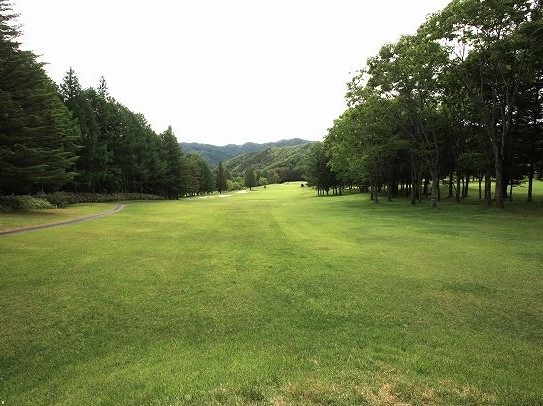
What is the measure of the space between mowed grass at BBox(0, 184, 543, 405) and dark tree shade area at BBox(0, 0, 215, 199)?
57.8 feet

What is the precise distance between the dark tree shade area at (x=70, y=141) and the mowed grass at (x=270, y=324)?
17.6m

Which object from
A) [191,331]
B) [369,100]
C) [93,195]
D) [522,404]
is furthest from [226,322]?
[93,195]

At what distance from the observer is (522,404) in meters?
4.80

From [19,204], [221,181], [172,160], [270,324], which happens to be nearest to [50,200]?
[19,204]

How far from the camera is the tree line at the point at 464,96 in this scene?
1027 inches

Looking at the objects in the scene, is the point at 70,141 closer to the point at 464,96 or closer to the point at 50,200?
the point at 50,200

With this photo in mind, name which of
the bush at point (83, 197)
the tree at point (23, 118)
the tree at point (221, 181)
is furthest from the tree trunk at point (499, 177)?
the tree at point (221, 181)

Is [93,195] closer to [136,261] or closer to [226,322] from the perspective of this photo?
[136,261]

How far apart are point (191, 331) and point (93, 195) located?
153 ft

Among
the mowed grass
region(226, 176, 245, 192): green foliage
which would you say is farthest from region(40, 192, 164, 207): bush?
region(226, 176, 245, 192): green foliage

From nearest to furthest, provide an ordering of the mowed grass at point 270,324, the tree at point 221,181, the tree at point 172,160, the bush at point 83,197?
the mowed grass at point 270,324, the bush at point 83,197, the tree at point 172,160, the tree at point 221,181

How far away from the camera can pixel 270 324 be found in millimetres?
7719

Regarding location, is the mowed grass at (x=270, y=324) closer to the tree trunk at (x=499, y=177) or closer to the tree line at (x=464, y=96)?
the tree trunk at (x=499, y=177)

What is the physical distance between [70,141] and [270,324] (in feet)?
139
